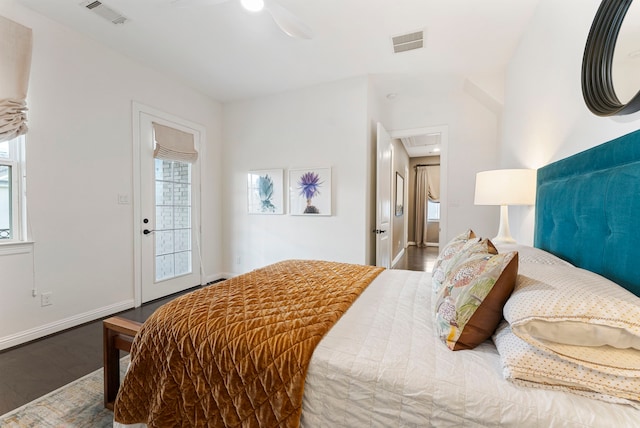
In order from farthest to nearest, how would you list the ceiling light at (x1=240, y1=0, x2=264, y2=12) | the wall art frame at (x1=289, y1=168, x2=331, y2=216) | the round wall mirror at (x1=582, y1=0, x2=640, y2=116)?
1. the wall art frame at (x1=289, y1=168, x2=331, y2=216)
2. the ceiling light at (x1=240, y1=0, x2=264, y2=12)
3. the round wall mirror at (x1=582, y1=0, x2=640, y2=116)

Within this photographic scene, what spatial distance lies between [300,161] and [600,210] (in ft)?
9.99

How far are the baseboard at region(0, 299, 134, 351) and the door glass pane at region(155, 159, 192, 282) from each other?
20.3 inches

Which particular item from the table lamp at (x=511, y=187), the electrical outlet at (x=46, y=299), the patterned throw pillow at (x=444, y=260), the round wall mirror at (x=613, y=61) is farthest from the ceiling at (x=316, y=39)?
the electrical outlet at (x=46, y=299)

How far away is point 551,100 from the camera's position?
190 cm

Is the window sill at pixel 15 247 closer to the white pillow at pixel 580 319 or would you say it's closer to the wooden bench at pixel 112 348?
the wooden bench at pixel 112 348

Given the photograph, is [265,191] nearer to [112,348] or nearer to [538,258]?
[112,348]

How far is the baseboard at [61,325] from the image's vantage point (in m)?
2.27

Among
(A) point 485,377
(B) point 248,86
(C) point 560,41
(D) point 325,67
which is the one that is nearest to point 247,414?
(A) point 485,377

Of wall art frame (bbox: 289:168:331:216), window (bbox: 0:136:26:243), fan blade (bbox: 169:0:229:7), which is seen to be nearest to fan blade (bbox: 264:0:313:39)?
fan blade (bbox: 169:0:229:7)

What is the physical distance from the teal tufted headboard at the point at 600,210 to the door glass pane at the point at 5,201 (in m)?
3.87

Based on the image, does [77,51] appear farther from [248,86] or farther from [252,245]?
[252,245]

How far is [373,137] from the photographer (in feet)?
12.0

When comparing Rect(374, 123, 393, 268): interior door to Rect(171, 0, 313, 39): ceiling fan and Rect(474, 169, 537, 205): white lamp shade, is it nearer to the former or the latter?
Rect(474, 169, 537, 205): white lamp shade

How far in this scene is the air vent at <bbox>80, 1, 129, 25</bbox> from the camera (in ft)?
7.47
